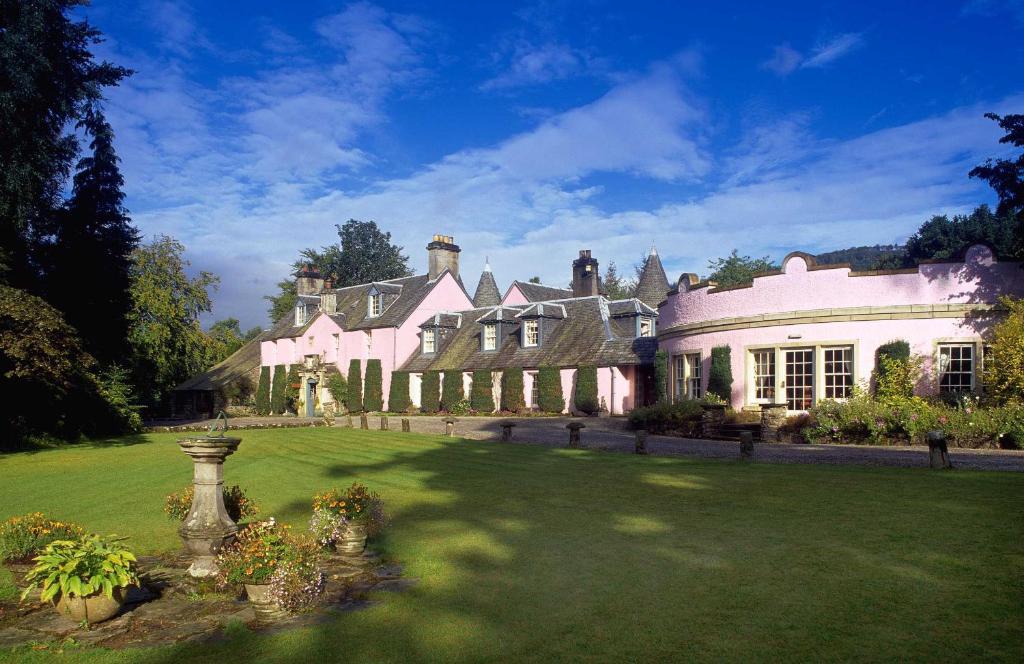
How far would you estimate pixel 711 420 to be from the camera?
2288 cm

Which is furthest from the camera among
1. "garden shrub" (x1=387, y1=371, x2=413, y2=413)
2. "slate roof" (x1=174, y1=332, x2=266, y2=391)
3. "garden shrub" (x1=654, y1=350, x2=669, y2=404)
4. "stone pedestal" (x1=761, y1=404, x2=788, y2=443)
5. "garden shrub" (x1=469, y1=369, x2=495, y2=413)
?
"slate roof" (x1=174, y1=332, x2=266, y2=391)

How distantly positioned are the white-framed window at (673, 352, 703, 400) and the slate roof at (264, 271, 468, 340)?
22759 mm

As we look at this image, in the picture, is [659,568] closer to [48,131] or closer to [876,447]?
[876,447]

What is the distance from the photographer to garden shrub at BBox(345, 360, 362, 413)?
4741cm

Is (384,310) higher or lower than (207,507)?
higher

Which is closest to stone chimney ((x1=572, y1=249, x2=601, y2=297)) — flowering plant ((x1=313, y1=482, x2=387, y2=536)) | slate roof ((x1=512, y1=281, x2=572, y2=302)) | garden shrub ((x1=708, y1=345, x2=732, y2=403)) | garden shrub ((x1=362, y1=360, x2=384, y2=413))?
slate roof ((x1=512, y1=281, x2=572, y2=302))

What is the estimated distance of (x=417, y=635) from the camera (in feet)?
20.7

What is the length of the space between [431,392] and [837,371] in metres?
24.9

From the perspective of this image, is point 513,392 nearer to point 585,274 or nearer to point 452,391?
point 452,391

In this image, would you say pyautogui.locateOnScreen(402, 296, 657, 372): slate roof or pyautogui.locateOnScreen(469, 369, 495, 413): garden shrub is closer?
pyautogui.locateOnScreen(402, 296, 657, 372): slate roof

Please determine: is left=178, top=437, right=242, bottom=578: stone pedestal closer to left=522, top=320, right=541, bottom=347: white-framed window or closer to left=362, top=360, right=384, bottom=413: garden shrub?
left=522, top=320, right=541, bottom=347: white-framed window

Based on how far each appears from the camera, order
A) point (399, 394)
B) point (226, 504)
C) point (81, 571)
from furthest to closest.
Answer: point (399, 394) → point (226, 504) → point (81, 571)

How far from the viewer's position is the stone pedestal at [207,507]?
849cm

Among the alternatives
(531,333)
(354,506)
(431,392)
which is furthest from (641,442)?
(431,392)
